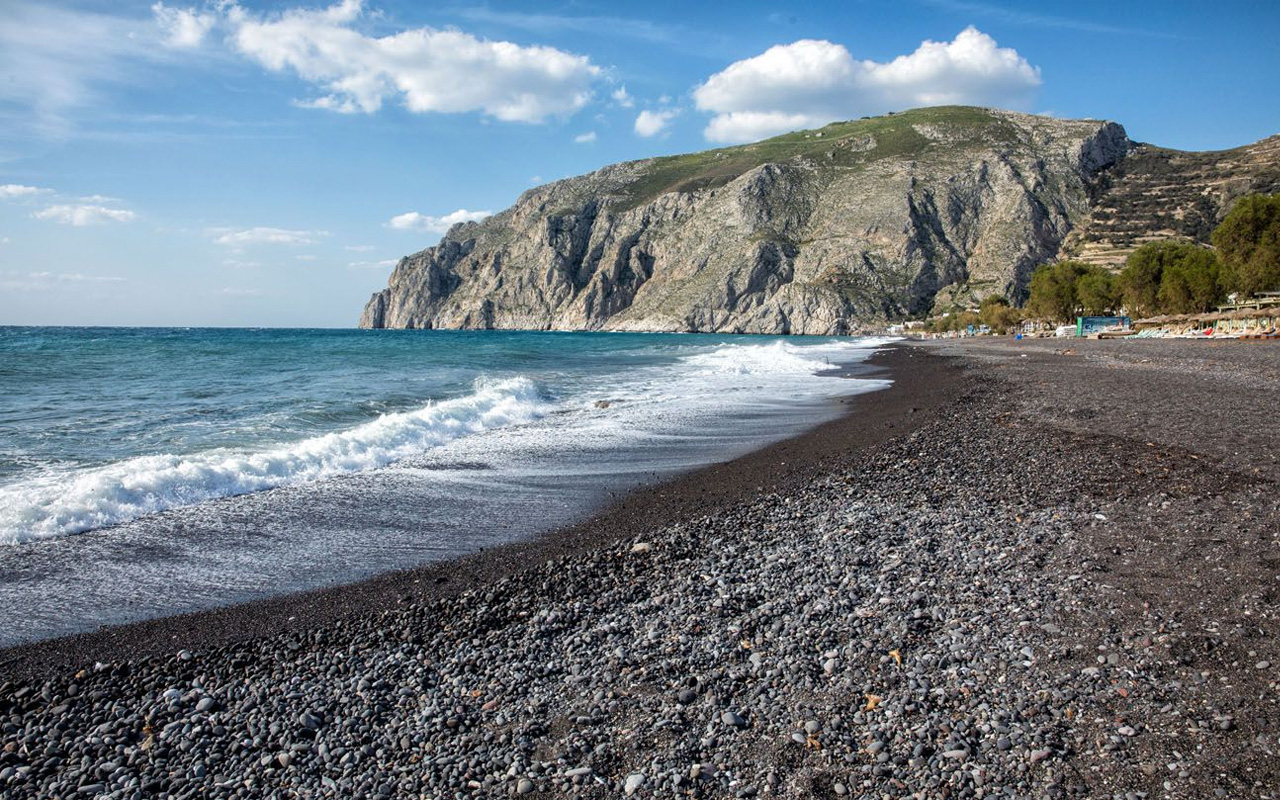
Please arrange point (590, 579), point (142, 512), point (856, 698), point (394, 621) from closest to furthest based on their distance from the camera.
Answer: point (856, 698) → point (394, 621) → point (590, 579) → point (142, 512)

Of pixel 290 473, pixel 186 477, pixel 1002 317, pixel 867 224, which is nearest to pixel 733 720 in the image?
pixel 186 477

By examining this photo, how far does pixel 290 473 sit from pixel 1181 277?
8406cm

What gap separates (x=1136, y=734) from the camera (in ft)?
12.9

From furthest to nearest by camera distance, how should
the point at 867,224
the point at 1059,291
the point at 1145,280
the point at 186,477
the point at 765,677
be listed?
1. the point at 867,224
2. the point at 1059,291
3. the point at 1145,280
4. the point at 186,477
5. the point at 765,677

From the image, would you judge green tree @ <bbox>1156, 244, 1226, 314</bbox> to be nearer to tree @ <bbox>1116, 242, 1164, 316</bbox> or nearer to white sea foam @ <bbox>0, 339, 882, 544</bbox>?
tree @ <bbox>1116, 242, 1164, 316</bbox>

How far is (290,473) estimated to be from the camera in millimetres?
12500

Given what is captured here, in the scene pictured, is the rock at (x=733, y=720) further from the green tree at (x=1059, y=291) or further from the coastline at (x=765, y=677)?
the green tree at (x=1059, y=291)

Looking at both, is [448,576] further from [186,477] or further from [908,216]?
[908,216]

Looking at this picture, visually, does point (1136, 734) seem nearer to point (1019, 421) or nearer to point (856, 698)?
point (856, 698)

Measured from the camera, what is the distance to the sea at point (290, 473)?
295 inches

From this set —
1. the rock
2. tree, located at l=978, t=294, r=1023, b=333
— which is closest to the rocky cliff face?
tree, located at l=978, t=294, r=1023, b=333

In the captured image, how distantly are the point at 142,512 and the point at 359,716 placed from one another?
7680 mm

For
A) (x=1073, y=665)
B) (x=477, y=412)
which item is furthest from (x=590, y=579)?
(x=477, y=412)

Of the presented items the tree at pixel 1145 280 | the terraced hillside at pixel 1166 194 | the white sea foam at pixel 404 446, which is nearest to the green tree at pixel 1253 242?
the tree at pixel 1145 280
